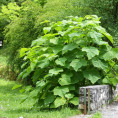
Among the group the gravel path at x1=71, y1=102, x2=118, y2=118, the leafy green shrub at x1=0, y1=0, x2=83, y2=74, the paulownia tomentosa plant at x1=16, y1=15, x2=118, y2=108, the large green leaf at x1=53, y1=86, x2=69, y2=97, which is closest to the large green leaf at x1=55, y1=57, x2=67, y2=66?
the paulownia tomentosa plant at x1=16, y1=15, x2=118, y2=108

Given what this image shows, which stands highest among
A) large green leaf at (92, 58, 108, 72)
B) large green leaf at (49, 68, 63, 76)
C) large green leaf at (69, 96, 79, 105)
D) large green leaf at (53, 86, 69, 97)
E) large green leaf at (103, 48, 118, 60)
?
large green leaf at (103, 48, 118, 60)

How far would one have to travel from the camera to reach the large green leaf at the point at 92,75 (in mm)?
6918

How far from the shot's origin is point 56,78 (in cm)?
721

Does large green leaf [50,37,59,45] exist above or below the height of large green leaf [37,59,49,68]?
above

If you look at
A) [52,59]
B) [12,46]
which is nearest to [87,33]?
[52,59]

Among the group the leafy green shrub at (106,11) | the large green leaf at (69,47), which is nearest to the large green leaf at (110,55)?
the large green leaf at (69,47)

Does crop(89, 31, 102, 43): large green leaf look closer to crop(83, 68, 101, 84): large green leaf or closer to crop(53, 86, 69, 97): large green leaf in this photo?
crop(83, 68, 101, 84): large green leaf

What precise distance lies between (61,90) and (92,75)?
3.06 feet

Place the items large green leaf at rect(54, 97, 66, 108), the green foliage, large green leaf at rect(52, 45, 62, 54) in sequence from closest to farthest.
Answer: the green foliage → large green leaf at rect(54, 97, 66, 108) → large green leaf at rect(52, 45, 62, 54)

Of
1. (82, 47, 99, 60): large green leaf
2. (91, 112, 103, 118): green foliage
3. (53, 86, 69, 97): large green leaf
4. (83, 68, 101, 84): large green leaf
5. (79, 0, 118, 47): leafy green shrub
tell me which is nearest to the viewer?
(91, 112, 103, 118): green foliage

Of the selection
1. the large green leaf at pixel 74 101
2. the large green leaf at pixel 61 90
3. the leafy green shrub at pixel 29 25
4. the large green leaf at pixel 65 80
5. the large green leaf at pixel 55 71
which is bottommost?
the large green leaf at pixel 74 101

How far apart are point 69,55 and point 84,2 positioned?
6716 millimetres

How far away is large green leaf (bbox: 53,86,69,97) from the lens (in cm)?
666

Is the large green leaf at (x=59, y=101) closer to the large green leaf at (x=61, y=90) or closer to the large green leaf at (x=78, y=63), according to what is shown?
the large green leaf at (x=61, y=90)
